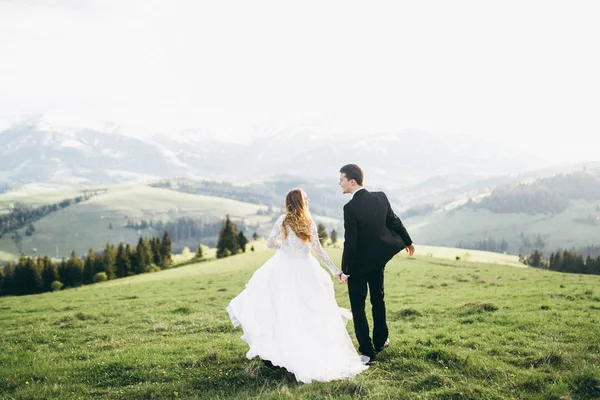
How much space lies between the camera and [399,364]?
32.2 ft

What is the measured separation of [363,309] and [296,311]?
5.97 ft

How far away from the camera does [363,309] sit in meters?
10.4

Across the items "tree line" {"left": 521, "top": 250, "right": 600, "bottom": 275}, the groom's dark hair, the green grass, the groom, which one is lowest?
"tree line" {"left": 521, "top": 250, "right": 600, "bottom": 275}

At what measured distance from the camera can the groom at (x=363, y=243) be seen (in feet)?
33.0

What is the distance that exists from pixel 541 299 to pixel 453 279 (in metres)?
16.1

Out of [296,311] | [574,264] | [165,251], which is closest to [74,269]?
[165,251]

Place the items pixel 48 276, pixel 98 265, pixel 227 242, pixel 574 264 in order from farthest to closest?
pixel 574 264 → pixel 227 242 → pixel 98 265 → pixel 48 276

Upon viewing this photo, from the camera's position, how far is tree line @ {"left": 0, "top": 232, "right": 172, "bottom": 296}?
73.4m

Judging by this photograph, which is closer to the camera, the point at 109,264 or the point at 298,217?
the point at 298,217

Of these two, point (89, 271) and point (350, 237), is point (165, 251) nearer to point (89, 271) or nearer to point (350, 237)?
point (89, 271)

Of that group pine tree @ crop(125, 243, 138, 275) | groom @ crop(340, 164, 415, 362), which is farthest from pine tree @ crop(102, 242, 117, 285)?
groom @ crop(340, 164, 415, 362)

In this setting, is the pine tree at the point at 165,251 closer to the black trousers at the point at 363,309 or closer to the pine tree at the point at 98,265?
the pine tree at the point at 98,265

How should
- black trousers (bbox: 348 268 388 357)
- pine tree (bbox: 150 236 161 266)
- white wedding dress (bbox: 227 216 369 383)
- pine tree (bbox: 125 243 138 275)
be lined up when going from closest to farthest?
white wedding dress (bbox: 227 216 369 383) → black trousers (bbox: 348 268 388 357) → pine tree (bbox: 125 243 138 275) → pine tree (bbox: 150 236 161 266)

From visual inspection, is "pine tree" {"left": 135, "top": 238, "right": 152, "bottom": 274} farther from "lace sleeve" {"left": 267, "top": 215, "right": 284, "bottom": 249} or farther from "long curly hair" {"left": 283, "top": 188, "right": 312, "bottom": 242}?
"long curly hair" {"left": 283, "top": 188, "right": 312, "bottom": 242}
